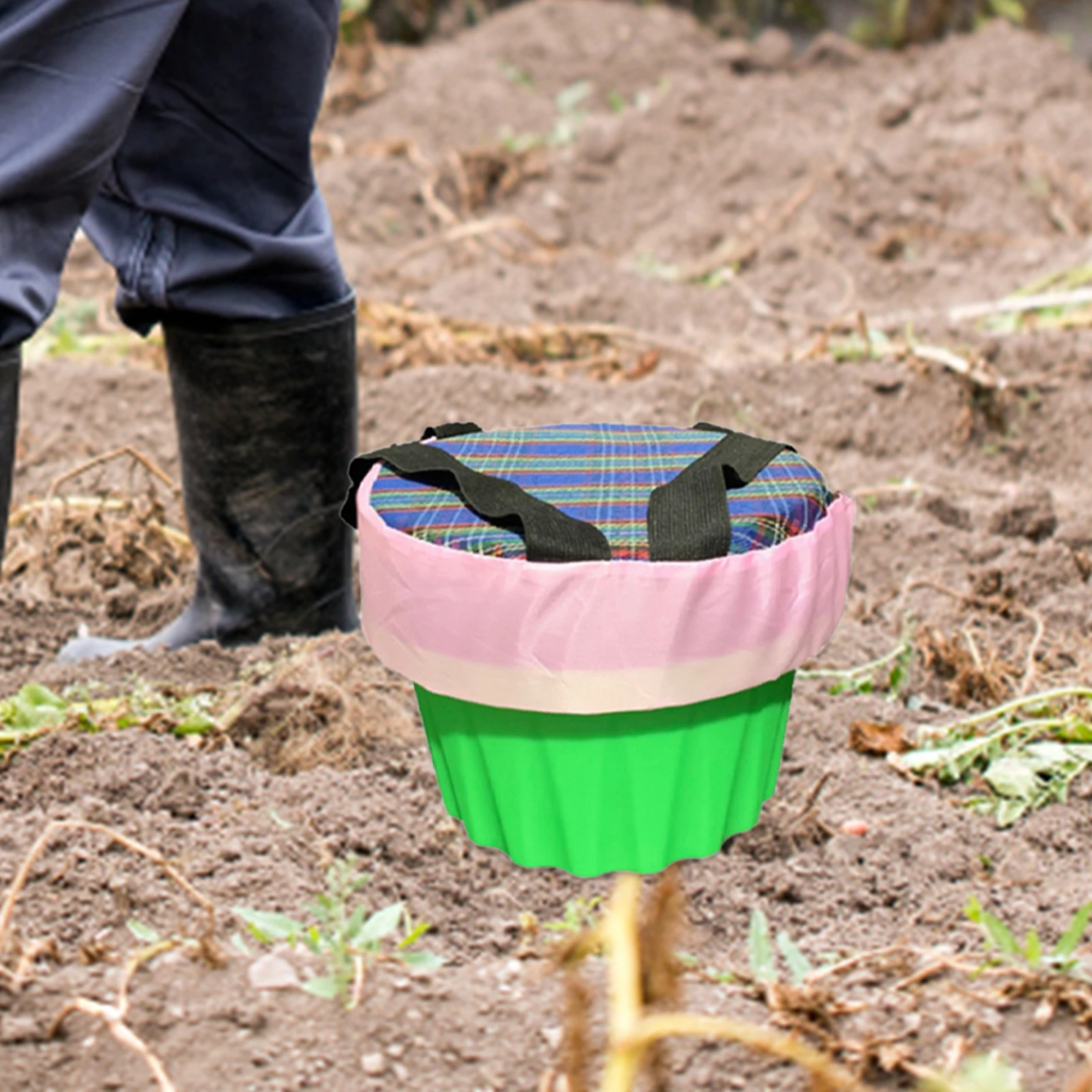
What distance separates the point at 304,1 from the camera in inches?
77.1

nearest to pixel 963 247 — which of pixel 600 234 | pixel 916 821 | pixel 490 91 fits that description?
pixel 600 234

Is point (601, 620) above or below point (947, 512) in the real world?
above

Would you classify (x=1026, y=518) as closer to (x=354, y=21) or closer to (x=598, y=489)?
(x=598, y=489)

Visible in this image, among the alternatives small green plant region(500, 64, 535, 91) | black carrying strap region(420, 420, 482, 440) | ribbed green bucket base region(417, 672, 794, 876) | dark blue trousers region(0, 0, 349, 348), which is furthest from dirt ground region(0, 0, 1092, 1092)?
small green plant region(500, 64, 535, 91)

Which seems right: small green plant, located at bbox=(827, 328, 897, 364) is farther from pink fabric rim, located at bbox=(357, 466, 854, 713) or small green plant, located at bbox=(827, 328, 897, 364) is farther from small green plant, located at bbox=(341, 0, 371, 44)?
small green plant, located at bbox=(341, 0, 371, 44)

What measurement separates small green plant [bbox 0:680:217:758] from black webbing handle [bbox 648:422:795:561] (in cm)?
73

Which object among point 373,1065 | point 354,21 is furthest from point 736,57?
point 373,1065

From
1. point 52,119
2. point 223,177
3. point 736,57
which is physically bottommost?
point 736,57

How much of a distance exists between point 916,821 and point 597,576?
0.62m

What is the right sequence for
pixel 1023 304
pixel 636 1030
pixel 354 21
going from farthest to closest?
pixel 354 21 → pixel 1023 304 → pixel 636 1030

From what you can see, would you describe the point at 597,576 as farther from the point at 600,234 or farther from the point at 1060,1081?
the point at 600,234

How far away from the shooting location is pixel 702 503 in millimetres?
1434

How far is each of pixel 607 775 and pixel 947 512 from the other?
1480 mm

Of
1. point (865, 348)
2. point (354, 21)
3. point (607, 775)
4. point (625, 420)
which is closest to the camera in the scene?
point (607, 775)
